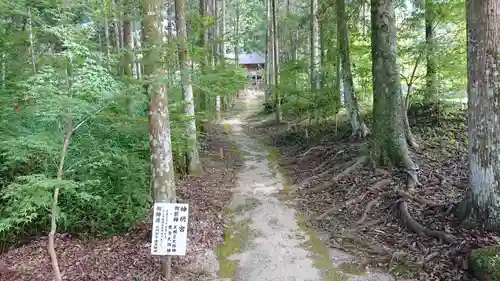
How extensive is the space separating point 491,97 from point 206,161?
8.12 m

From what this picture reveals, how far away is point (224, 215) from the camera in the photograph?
24.1 ft

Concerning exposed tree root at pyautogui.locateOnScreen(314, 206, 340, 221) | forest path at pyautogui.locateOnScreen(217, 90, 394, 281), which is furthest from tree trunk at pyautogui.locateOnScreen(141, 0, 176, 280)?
exposed tree root at pyautogui.locateOnScreen(314, 206, 340, 221)

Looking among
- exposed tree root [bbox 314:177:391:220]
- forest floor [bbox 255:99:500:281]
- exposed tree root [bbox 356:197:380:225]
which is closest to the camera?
forest floor [bbox 255:99:500:281]

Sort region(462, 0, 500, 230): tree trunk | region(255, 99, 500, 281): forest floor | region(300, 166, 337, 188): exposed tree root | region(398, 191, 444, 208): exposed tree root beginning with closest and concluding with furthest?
1. region(462, 0, 500, 230): tree trunk
2. region(255, 99, 500, 281): forest floor
3. region(398, 191, 444, 208): exposed tree root
4. region(300, 166, 337, 188): exposed tree root

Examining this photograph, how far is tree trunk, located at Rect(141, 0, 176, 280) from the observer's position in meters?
5.13

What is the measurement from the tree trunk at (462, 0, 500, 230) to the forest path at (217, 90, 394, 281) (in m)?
1.60

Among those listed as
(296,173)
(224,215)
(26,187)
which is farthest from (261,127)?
(26,187)

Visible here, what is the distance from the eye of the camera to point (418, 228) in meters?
5.47

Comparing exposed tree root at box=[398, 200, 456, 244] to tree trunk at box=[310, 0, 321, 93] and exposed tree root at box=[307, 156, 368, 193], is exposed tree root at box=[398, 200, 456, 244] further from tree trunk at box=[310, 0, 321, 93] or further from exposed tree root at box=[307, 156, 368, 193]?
tree trunk at box=[310, 0, 321, 93]

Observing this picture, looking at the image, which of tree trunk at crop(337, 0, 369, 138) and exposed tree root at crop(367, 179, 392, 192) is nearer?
exposed tree root at crop(367, 179, 392, 192)

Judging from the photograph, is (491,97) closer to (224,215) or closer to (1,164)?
(224,215)

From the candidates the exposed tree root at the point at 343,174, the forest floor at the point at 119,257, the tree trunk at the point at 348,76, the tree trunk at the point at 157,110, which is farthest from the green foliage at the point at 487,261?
the tree trunk at the point at 348,76

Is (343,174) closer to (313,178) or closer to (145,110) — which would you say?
(313,178)

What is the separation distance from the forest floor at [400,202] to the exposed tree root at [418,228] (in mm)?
14
